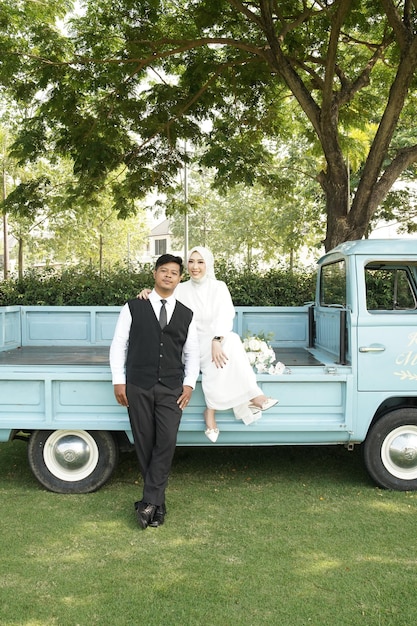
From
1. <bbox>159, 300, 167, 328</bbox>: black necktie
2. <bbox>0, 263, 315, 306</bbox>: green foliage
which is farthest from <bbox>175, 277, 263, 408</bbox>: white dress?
<bbox>0, 263, 315, 306</bbox>: green foliage

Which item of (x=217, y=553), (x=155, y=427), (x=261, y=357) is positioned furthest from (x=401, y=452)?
(x=155, y=427)

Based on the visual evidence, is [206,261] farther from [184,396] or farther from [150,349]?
[184,396]

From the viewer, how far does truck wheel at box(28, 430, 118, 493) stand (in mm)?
4609

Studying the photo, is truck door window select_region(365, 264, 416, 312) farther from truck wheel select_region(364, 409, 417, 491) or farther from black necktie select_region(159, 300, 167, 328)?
black necktie select_region(159, 300, 167, 328)

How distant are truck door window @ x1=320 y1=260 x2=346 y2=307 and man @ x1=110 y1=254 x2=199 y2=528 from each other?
4.67ft

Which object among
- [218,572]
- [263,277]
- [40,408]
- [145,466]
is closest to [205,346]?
[145,466]

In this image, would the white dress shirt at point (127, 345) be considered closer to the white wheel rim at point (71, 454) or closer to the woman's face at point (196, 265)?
the woman's face at point (196, 265)

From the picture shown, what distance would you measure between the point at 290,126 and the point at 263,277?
3.27 metres

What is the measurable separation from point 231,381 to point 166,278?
899 millimetres

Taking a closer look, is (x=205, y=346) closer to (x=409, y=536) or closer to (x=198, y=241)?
(x=409, y=536)

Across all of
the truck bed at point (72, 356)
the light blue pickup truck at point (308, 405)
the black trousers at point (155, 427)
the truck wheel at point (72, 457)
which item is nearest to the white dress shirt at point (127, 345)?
the black trousers at point (155, 427)

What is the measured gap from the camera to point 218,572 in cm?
339

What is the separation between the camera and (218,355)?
14.1ft

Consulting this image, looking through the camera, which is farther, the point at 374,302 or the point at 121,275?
the point at 121,275
